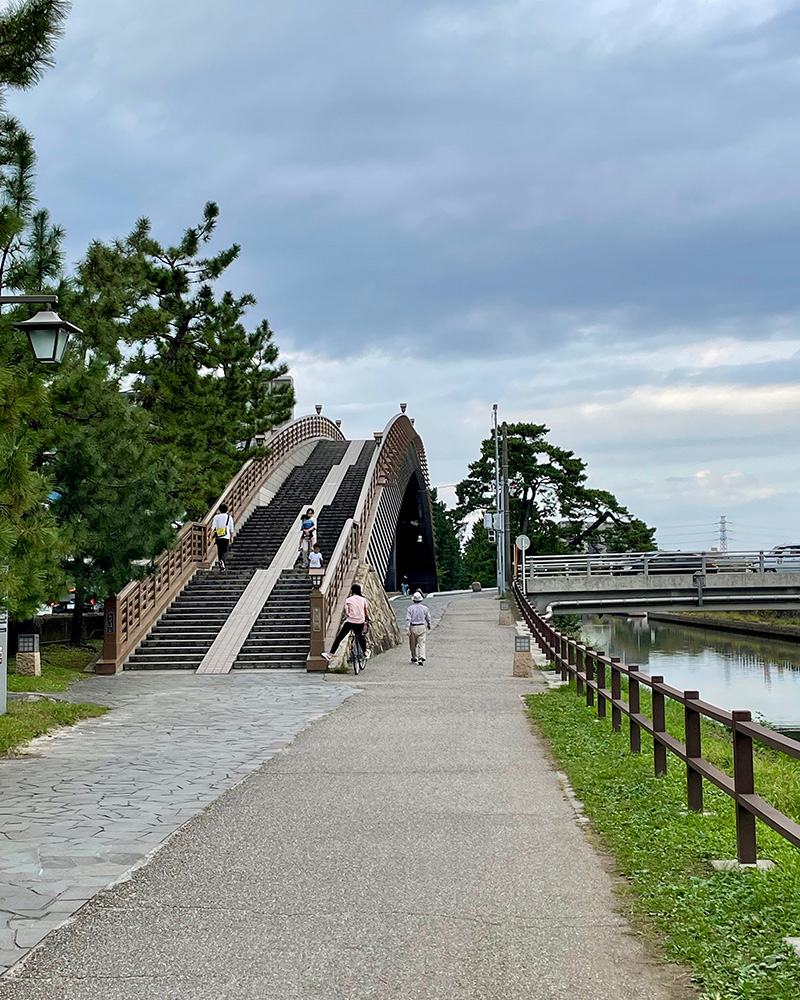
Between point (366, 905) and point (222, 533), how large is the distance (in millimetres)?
24201

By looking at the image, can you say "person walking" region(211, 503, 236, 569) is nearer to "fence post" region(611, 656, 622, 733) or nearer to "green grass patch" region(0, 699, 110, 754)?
"green grass patch" region(0, 699, 110, 754)

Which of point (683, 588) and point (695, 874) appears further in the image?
point (683, 588)

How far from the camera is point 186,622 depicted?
2462 centimetres

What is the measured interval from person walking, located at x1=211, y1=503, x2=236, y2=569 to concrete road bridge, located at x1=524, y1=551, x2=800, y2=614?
16.3m

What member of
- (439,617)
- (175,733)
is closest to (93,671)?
(175,733)

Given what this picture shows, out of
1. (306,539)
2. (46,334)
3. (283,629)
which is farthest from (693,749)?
(306,539)

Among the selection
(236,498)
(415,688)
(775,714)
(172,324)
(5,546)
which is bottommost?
(775,714)

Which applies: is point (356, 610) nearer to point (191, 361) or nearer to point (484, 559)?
point (191, 361)

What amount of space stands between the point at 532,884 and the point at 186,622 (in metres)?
19.7

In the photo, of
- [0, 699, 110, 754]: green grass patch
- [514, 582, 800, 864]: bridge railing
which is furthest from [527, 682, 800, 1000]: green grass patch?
[0, 699, 110, 754]: green grass patch

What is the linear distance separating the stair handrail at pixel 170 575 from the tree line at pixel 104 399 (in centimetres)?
84

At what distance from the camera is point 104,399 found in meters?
17.7

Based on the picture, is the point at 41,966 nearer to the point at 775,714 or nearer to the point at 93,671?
the point at 93,671

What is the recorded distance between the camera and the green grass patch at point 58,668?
1725 cm
